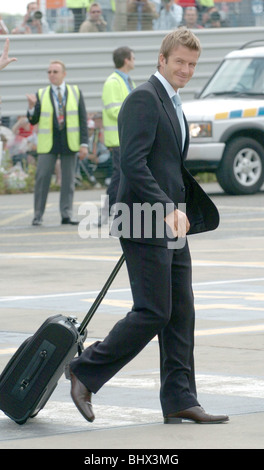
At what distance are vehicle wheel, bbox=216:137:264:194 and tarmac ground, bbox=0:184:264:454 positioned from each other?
92.1 inches

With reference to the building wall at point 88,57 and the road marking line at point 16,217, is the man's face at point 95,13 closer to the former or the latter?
the building wall at point 88,57

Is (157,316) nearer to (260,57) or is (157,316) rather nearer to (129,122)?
(129,122)

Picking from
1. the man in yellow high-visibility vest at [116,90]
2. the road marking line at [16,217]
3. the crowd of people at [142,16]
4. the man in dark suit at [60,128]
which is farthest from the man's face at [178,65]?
the crowd of people at [142,16]

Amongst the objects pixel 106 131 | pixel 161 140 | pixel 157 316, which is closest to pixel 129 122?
pixel 161 140

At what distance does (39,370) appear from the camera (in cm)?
618

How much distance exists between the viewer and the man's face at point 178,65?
6.07 m

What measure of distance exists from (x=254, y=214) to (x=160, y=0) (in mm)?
7572

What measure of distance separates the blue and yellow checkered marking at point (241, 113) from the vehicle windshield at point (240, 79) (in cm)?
37

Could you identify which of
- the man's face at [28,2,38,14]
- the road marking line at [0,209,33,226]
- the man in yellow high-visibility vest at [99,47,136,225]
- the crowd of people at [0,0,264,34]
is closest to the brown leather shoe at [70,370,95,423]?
the man in yellow high-visibility vest at [99,47,136,225]

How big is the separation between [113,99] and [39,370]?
10.4 meters

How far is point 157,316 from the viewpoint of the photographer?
6004 mm

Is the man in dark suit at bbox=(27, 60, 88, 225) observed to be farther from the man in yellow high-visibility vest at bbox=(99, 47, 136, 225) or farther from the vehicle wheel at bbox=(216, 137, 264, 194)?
the vehicle wheel at bbox=(216, 137, 264, 194)

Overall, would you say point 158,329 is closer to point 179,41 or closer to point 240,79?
point 179,41

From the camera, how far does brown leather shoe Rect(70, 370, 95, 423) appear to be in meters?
6.04
